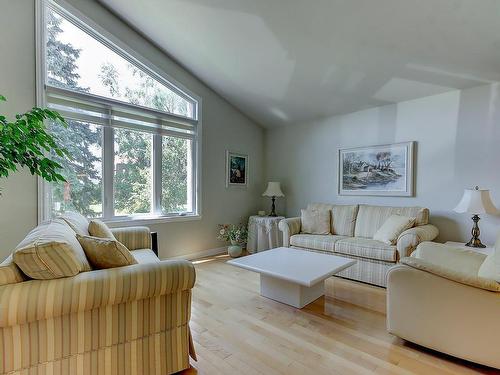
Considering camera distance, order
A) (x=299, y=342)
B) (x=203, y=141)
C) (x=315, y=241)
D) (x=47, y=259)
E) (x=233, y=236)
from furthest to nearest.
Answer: (x=233, y=236) → (x=203, y=141) → (x=315, y=241) → (x=299, y=342) → (x=47, y=259)

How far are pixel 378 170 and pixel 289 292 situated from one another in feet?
→ 7.60

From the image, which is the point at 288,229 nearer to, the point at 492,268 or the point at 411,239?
the point at 411,239

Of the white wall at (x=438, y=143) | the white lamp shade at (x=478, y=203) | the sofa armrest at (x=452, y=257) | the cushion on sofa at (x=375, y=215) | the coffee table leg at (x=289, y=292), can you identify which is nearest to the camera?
the sofa armrest at (x=452, y=257)

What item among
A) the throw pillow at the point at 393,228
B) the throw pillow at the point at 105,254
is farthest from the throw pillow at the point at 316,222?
the throw pillow at the point at 105,254

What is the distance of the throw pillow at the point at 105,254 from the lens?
1.56m

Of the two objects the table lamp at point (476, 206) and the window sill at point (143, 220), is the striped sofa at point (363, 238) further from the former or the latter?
the window sill at point (143, 220)

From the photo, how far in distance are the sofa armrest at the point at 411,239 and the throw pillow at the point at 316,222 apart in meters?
1.06

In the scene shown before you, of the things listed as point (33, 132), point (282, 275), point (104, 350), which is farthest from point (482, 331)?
point (33, 132)

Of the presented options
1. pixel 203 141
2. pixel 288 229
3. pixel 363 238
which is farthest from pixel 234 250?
pixel 363 238

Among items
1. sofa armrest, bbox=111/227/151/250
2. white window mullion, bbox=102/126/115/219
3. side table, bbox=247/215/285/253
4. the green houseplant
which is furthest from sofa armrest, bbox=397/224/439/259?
white window mullion, bbox=102/126/115/219

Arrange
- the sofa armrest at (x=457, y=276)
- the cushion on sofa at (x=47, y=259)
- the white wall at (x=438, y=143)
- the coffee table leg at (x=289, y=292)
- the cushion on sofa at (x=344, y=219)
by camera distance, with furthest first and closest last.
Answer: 1. the cushion on sofa at (x=344, y=219)
2. the white wall at (x=438, y=143)
3. the coffee table leg at (x=289, y=292)
4. the sofa armrest at (x=457, y=276)
5. the cushion on sofa at (x=47, y=259)

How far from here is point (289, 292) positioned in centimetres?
253

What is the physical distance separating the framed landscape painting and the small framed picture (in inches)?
65.7

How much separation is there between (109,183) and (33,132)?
88.0 inches
